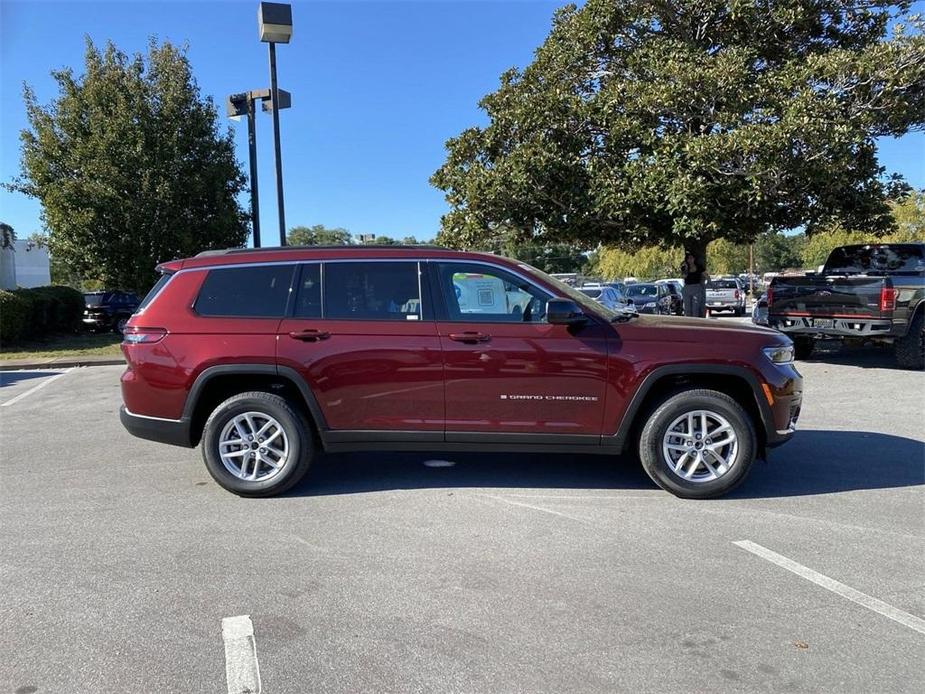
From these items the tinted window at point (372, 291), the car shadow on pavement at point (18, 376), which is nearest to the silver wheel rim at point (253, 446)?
the tinted window at point (372, 291)

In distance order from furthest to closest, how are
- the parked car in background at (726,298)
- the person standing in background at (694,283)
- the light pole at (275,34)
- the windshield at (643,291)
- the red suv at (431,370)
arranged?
the parked car in background at (726,298) → the windshield at (643,291) → the person standing in background at (694,283) → the light pole at (275,34) → the red suv at (431,370)

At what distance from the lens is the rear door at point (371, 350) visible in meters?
4.93

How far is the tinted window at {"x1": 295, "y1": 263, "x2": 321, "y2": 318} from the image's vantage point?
507cm

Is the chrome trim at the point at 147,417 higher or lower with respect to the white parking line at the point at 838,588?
higher

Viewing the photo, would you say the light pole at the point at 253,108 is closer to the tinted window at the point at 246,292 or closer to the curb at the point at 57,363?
the curb at the point at 57,363

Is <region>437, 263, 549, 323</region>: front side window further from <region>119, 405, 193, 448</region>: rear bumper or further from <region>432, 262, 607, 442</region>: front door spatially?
<region>119, 405, 193, 448</region>: rear bumper

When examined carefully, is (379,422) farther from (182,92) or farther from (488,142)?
(182,92)

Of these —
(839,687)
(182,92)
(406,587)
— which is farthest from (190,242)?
(839,687)

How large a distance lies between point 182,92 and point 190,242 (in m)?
4.22

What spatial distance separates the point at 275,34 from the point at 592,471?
32.5 feet

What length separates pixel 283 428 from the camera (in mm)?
5016

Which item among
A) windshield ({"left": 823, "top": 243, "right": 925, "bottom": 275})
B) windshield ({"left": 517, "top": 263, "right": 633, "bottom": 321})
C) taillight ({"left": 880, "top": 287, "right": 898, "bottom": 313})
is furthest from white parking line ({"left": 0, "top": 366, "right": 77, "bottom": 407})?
windshield ({"left": 823, "top": 243, "right": 925, "bottom": 275})

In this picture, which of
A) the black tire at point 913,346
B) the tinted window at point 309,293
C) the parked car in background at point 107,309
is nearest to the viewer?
the tinted window at point 309,293

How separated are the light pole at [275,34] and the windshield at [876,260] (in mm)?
10105
